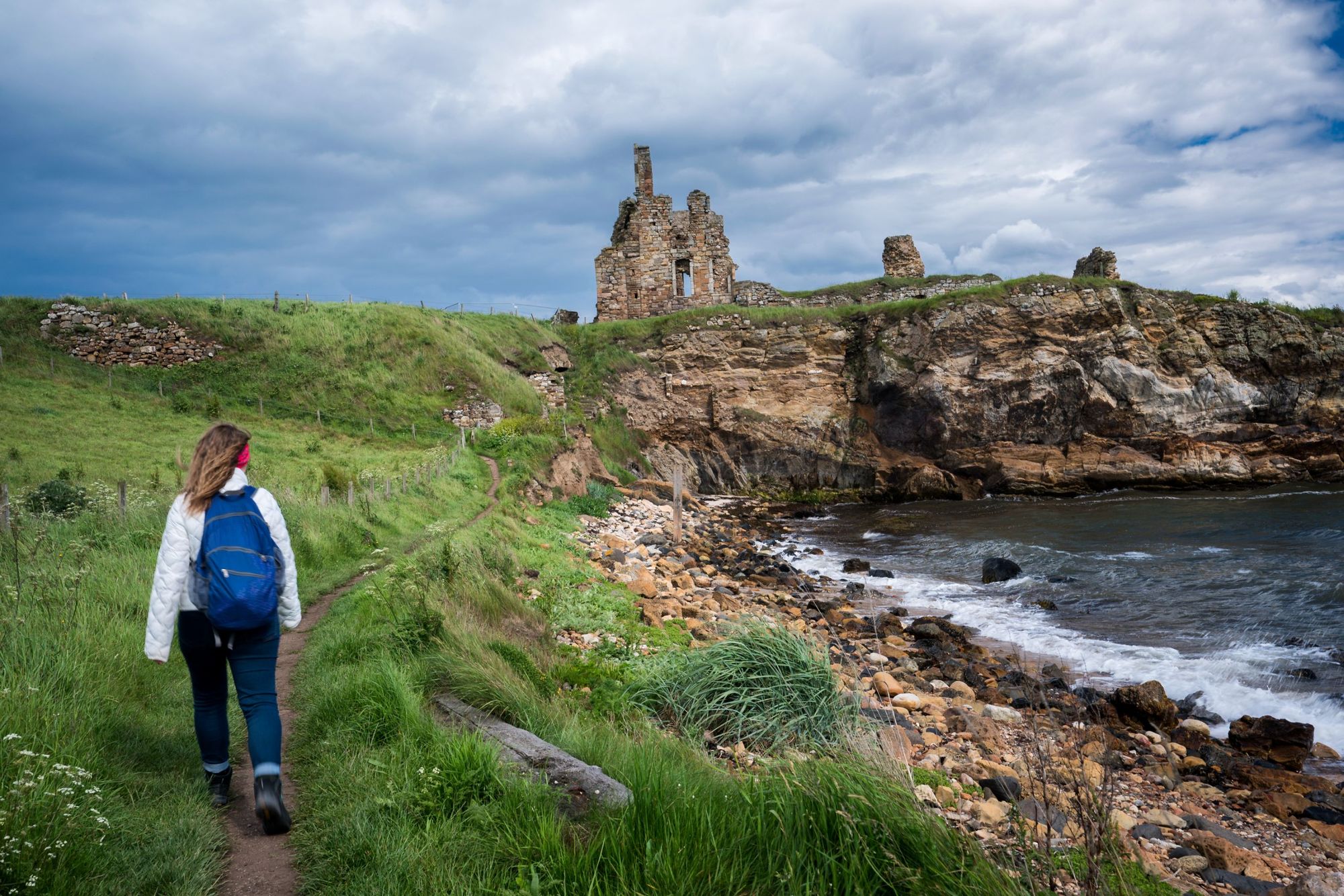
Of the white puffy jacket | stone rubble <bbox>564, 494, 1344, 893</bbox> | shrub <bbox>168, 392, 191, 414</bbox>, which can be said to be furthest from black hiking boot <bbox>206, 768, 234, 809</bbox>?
shrub <bbox>168, 392, 191, 414</bbox>

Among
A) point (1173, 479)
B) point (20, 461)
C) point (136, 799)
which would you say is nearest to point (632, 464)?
point (20, 461)

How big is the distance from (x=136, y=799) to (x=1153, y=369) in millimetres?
40410

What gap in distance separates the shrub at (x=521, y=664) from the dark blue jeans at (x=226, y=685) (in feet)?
6.98

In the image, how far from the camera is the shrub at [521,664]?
20.5ft

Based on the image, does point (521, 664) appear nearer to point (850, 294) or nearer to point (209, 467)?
point (209, 467)

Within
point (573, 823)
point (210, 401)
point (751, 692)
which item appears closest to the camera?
point (573, 823)

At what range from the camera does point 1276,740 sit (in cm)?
902

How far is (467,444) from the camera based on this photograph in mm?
27359

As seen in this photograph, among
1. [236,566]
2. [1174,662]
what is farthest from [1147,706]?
[236,566]

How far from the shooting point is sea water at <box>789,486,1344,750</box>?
1120 cm

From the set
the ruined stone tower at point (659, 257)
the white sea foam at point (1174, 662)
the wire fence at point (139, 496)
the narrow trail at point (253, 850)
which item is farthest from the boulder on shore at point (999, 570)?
the ruined stone tower at point (659, 257)

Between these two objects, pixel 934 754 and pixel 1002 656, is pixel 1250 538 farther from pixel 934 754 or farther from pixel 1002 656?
pixel 934 754

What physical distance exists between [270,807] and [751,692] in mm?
4206

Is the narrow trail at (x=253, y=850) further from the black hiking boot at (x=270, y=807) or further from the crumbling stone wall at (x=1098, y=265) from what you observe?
the crumbling stone wall at (x=1098, y=265)
